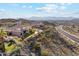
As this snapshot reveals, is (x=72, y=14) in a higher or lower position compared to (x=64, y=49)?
higher

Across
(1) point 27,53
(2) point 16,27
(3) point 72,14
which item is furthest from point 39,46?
(3) point 72,14

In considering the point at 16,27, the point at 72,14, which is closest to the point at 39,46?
the point at 16,27

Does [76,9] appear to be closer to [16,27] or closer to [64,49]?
[64,49]

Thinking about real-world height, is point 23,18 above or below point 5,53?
above

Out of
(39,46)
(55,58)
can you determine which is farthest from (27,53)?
(55,58)

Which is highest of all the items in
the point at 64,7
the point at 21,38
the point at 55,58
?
the point at 64,7

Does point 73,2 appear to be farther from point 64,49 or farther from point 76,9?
point 64,49

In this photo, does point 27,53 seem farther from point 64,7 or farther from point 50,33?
point 64,7
